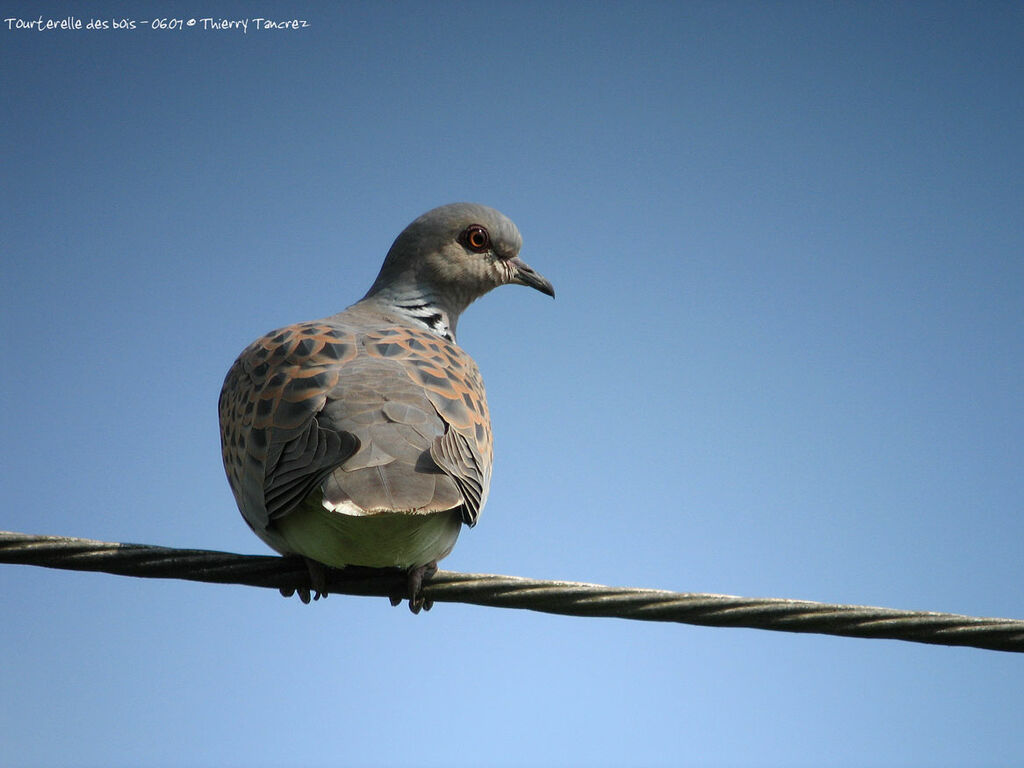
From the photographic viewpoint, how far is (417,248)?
27.1 ft

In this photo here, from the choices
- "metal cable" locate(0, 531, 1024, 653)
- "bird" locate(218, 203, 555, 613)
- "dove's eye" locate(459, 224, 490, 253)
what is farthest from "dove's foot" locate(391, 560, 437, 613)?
"dove's eye" locate(459, 224, 490, 253)

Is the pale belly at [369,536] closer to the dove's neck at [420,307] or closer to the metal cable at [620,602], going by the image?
the metal cable at [620,602]

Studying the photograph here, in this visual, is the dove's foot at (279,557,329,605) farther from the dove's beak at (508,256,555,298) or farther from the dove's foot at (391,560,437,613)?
the dove's beak at (508,256,555,298)

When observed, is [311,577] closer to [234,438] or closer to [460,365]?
[234,438]

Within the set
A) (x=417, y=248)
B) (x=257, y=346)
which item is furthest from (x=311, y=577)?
(x=417, y=248)

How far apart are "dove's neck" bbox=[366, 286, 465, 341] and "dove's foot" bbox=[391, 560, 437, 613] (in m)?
2.79

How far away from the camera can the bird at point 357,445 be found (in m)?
4.81

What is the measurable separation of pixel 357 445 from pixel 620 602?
128cm

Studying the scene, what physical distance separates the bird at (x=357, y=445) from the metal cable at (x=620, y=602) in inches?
14.2

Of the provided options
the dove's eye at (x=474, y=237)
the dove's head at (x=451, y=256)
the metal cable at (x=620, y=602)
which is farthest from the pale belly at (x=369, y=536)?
the dove's eye at (x=474, y=237)

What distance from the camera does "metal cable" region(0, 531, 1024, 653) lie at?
431cm

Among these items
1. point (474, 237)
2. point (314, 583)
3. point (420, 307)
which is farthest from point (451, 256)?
point (314, 583)

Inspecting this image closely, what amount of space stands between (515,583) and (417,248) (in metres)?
4.13

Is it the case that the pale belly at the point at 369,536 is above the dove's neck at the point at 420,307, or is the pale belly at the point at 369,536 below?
below
